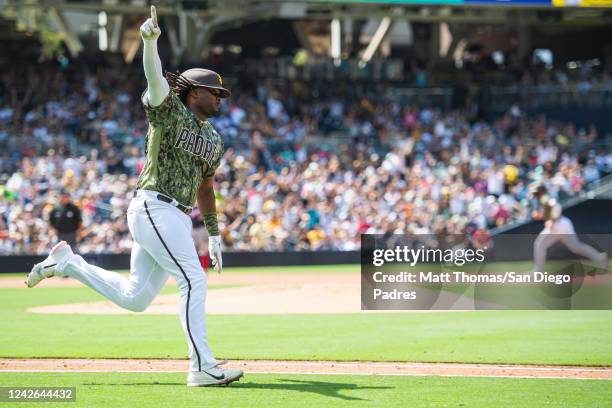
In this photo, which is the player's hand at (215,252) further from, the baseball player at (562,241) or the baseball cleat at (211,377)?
the baseball player at (562,241)

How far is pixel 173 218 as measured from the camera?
6988 mm

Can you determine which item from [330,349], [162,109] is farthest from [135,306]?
[330,349]

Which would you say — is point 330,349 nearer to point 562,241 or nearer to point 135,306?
point 135,306

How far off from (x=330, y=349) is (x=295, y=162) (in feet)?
54.0

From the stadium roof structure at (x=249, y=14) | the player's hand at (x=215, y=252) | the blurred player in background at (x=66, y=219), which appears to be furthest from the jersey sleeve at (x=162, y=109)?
the stadium roof structure at (x=249, y=14)

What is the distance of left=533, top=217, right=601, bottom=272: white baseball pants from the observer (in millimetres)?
14773

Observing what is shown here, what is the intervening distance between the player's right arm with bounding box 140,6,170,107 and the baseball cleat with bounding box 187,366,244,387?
1.93 metres

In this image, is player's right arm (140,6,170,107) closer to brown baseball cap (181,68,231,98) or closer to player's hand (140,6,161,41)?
player's hand (140,6,161,41)

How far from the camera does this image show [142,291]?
710cm

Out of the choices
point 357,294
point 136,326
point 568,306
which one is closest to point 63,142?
point 357,294

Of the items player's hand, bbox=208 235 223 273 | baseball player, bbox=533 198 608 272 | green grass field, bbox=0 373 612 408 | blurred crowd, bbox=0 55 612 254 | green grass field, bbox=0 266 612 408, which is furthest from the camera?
blurred crowd, bbox=0 55 612 254

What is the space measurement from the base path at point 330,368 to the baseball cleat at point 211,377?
1.09 metres

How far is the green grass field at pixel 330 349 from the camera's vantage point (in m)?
6.82

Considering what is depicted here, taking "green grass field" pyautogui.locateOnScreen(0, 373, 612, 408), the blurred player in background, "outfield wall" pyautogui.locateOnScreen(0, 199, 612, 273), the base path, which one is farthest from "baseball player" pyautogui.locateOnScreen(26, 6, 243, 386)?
the blurred player in background
